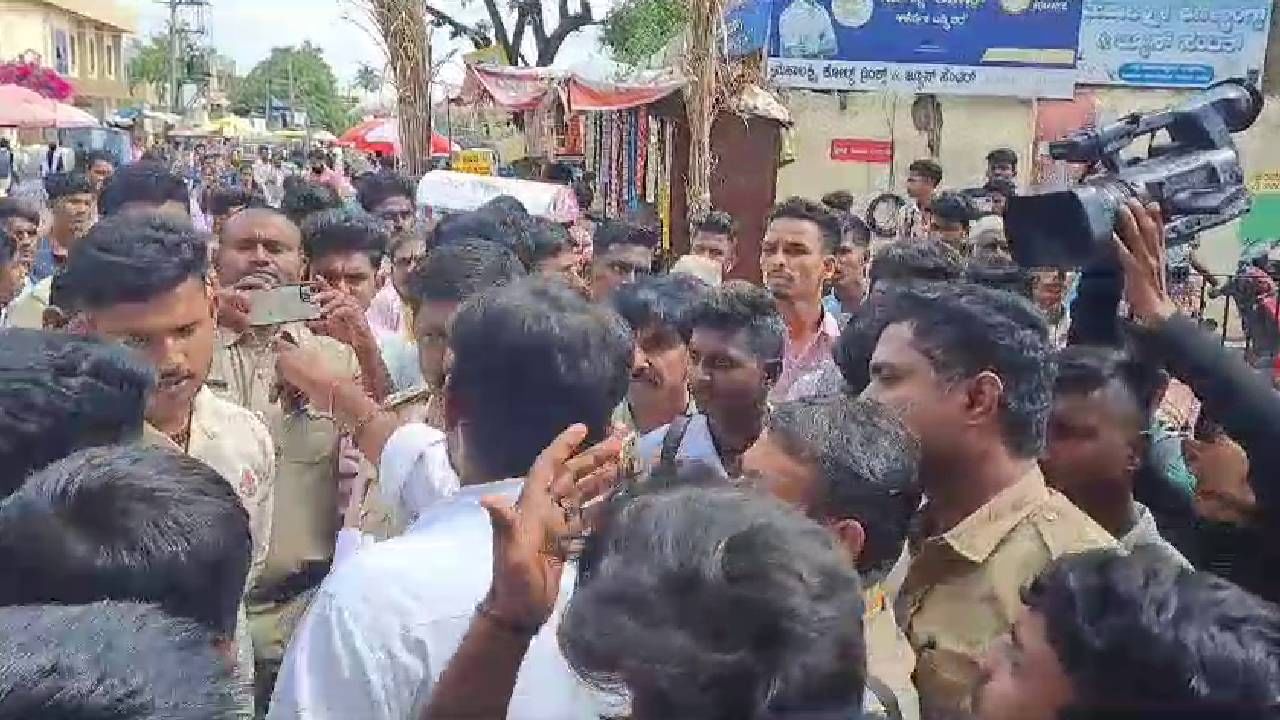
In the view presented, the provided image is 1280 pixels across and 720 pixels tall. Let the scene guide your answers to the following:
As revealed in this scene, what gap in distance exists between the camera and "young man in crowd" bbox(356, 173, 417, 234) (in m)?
6.09

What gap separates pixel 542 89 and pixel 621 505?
10659 mm

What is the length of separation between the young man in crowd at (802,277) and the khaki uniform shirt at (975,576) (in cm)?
196

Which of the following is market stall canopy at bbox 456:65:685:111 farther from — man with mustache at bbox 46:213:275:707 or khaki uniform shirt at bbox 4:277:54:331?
man with mustache at bbox 46:213:275:707

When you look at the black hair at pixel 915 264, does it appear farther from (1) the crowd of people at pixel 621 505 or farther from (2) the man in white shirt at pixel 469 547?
(2) the man in white shirt at pixel 469 547

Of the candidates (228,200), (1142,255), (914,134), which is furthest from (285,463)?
(914,134)

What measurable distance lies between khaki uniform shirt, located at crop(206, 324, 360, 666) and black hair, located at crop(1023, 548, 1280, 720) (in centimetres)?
184

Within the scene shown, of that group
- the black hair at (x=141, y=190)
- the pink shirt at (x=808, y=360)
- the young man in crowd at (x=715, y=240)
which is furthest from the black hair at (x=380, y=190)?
the pink shirt at (x=808, y=360)

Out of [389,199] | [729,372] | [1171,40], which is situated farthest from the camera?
[1171,40]

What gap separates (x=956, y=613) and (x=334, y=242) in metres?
2.80

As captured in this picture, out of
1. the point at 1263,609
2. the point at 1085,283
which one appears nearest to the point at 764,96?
the point at 1085,283

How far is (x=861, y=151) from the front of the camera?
1061cm

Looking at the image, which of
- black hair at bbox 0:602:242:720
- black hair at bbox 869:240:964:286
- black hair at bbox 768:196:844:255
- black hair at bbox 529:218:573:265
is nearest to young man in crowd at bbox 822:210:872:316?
black hair at bbox 768:196:844:255

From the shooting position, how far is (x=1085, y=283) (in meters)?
2.57

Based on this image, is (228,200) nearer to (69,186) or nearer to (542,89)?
(69,186)
